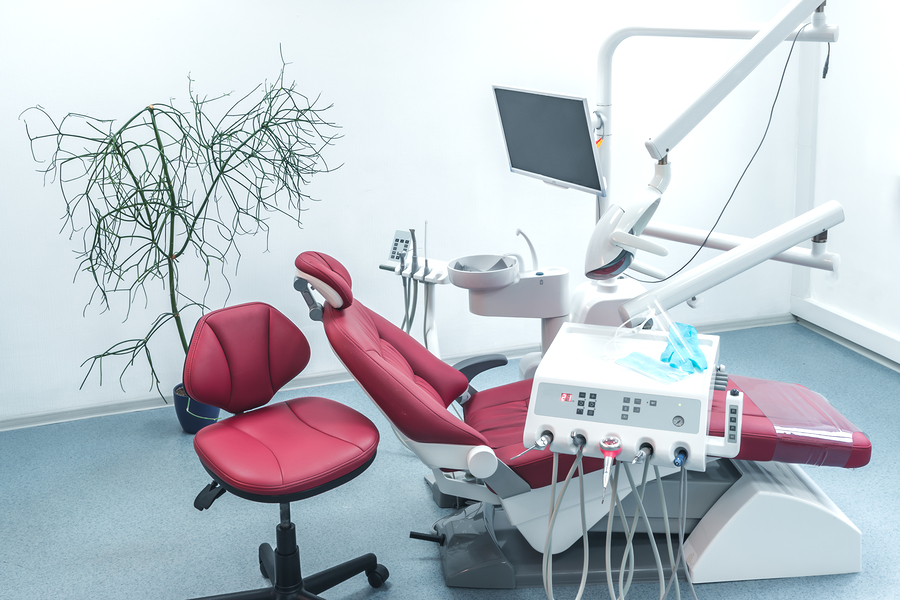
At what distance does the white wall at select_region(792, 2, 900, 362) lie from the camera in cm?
342

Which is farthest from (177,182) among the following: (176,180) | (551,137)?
(551,137)

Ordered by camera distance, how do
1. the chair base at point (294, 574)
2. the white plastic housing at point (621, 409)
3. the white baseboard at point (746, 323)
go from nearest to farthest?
1. the white plastic housing at point (621, 409)
2. the chair base at point (294, 574)
3. the white baseboard at point (746, 323)

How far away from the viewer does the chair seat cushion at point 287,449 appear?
175 centimetres

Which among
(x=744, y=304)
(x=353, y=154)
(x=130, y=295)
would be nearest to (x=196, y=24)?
(x=353, y=154)

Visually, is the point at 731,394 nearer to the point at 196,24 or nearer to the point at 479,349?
the point at 479,349

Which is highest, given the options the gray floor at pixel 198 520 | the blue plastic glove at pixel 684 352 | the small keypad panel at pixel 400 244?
the small keypad panel at pixel 400 244

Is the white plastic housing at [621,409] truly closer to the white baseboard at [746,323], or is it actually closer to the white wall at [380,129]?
the white wall at [380,129]

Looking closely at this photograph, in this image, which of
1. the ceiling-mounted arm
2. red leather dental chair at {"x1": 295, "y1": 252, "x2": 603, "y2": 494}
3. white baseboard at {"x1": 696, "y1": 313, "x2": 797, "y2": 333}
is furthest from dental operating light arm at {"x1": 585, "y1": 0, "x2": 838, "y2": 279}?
white baseboard at {"x1": 696, "y1": 313, "x2": 797, "y2": 333}

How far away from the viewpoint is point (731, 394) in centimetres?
167

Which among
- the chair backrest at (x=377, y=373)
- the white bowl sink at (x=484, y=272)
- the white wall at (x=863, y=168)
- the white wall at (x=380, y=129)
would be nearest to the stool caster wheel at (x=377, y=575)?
the chair backrest at (x=377, y=373)

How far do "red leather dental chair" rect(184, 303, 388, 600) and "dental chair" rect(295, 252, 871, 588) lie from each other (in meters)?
0.20

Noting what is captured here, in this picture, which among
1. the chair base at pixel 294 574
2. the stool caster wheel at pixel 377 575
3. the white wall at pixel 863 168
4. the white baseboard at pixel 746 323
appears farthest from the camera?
the white baseboard at pixel 746 323

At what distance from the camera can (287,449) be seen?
74.4 inches

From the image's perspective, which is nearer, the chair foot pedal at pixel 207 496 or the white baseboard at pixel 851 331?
the chair foot pedal at pixel 207 496
